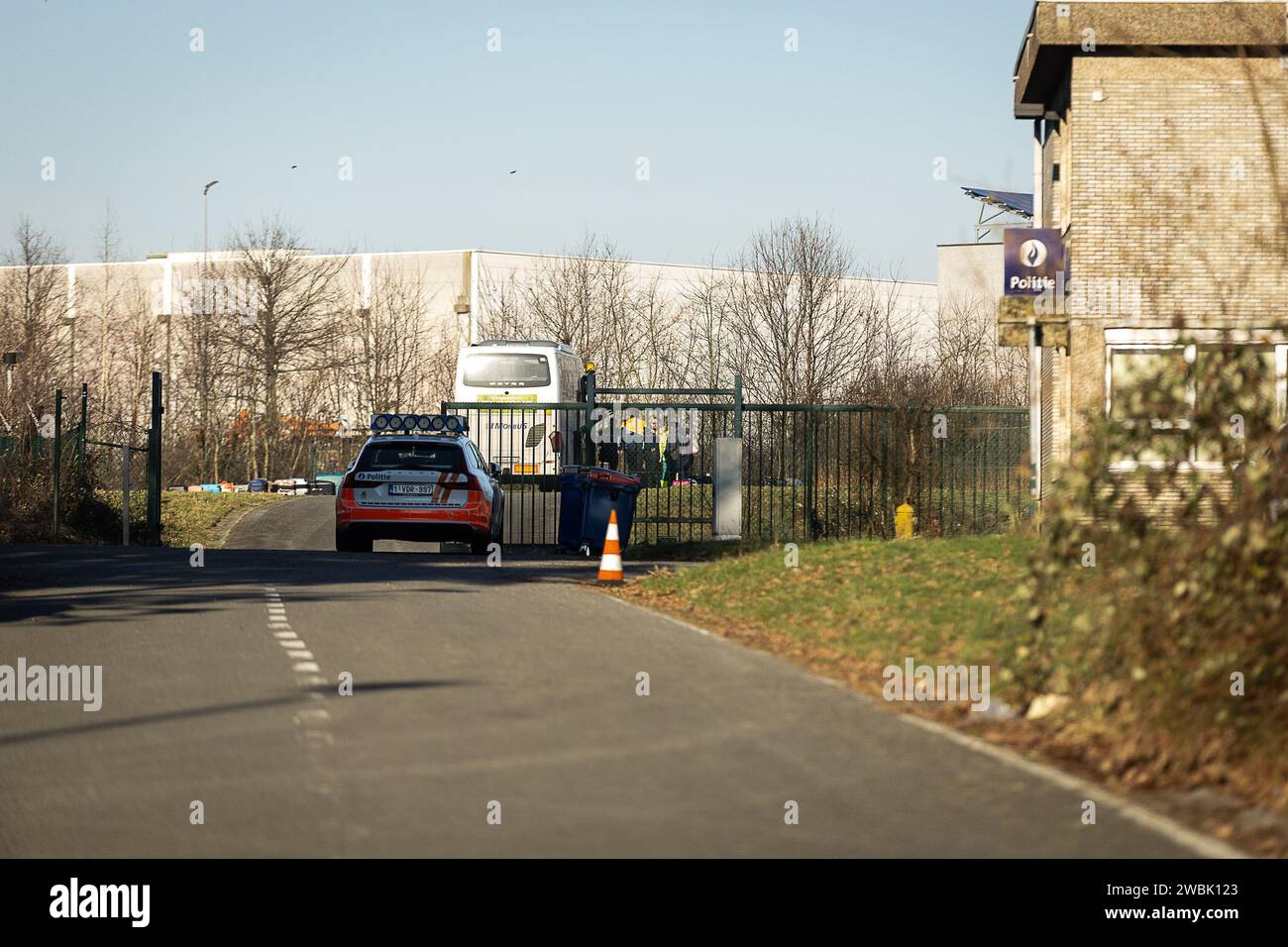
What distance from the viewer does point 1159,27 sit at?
24.5 meters

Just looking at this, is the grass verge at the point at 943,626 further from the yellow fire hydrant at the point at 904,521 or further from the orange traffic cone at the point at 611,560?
the yellow fire hydrant at the point at 904,521

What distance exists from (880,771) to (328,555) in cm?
1579

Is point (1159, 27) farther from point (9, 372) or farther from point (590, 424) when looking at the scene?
point (9, 372)

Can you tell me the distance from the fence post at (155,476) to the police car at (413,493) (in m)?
7.48

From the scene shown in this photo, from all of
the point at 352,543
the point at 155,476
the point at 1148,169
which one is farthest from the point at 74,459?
the point at 1148,169

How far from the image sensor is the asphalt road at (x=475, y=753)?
261 inches

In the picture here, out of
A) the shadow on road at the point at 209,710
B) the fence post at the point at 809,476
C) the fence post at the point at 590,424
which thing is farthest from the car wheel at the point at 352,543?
the shadow on road at the point at 209,710

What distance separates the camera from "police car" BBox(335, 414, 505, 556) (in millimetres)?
23609

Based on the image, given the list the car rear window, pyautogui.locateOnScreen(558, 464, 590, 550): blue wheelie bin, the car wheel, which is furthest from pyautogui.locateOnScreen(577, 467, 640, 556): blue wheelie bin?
the car wheel

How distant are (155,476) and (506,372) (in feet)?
31.2

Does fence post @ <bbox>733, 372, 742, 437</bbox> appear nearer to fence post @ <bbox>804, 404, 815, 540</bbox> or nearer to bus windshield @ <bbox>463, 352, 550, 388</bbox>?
fence post @ <bbox>804, 404, 815, 540</bbox>

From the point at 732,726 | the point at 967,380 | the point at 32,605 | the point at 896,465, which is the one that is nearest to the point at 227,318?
the point at 967,380

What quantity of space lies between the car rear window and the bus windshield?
46.3ft
